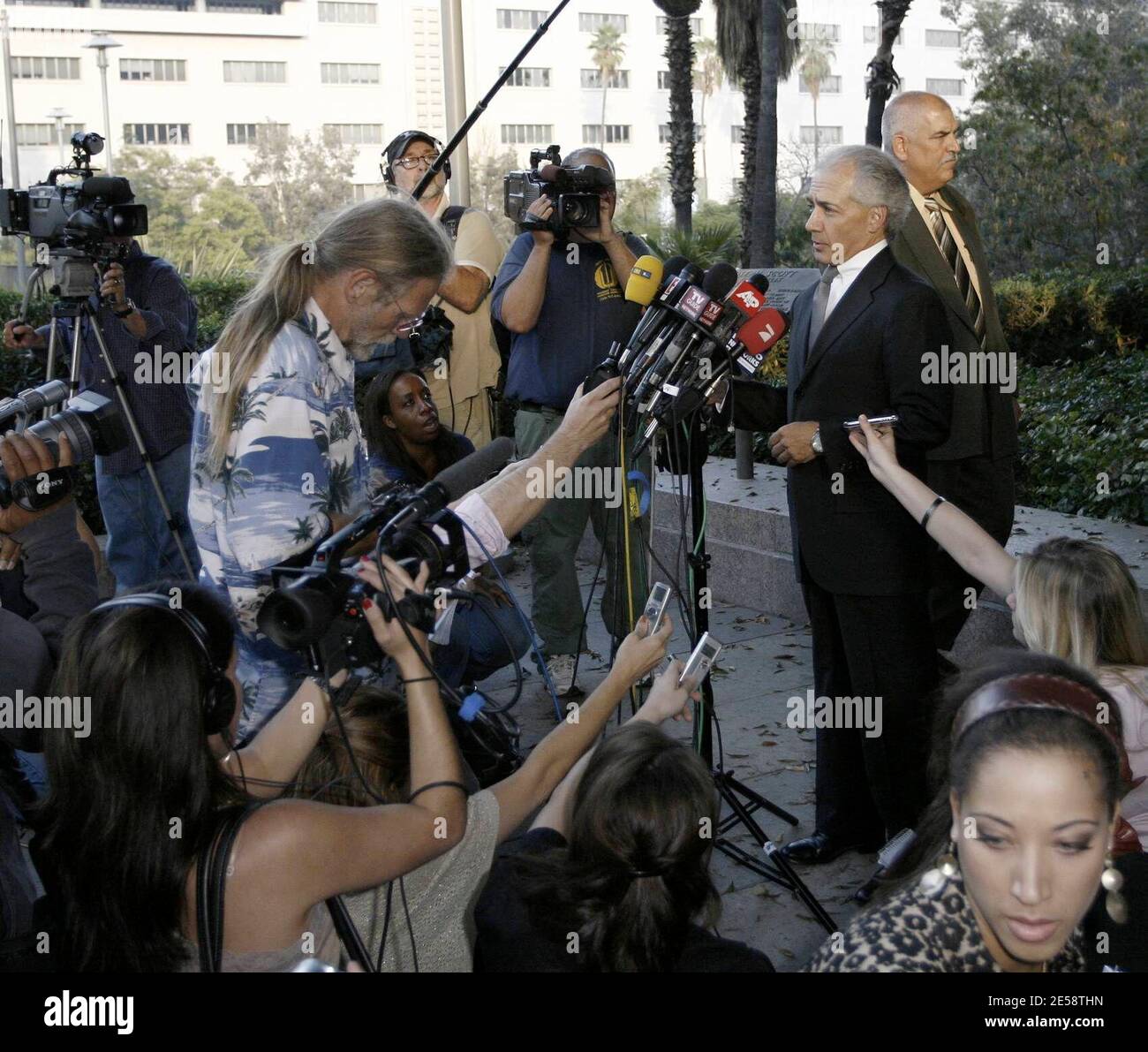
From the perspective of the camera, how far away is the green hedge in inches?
239

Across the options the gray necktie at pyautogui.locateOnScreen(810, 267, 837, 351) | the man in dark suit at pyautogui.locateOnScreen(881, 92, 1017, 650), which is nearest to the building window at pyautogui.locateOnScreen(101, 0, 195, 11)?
the man in dark suit at pyautogui.locateOnScreen(881, 92, 1017, 650)

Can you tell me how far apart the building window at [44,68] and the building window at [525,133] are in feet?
64.4

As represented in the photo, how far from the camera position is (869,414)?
3721 mm

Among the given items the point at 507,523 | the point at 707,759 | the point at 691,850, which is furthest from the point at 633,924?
the point at 707,759

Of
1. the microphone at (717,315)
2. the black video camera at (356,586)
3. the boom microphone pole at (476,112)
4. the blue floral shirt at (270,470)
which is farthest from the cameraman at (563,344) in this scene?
the black video camera at (356,586)

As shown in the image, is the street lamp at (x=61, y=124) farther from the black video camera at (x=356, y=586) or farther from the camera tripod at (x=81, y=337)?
the black video camera at (x=356, y=586)

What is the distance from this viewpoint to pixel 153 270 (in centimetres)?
A: 571

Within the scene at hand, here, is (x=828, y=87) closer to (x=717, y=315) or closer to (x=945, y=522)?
(x=717, y=315)

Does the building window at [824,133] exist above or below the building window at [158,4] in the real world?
below

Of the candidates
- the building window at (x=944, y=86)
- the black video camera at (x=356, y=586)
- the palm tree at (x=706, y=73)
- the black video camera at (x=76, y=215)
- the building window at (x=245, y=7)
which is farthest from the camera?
the building window at (x=245, y=7)

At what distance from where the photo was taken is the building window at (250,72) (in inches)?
2469

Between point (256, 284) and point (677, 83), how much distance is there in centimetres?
1981

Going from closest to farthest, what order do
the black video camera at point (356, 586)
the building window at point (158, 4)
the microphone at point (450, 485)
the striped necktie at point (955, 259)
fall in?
the black video camera at point (356, 586), the microphone at point (450, 485), the striped necktie at point (955, 259), the building window at point (158, 4)
